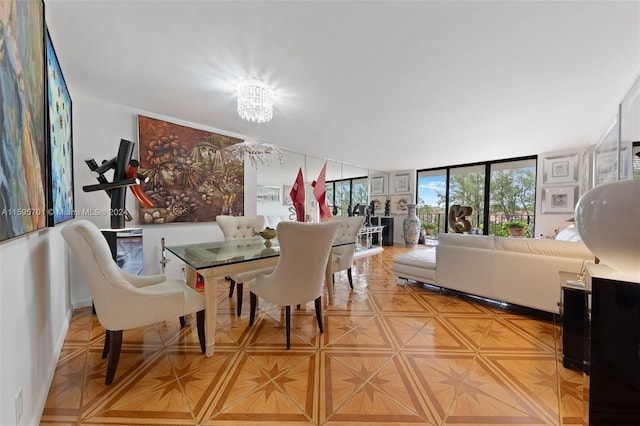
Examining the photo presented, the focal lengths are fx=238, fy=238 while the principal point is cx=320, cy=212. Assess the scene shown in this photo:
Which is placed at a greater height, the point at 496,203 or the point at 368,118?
the point at 368,118

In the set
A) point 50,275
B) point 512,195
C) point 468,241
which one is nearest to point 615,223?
point 468,241

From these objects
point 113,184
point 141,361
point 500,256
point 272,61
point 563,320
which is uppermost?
point 272,61

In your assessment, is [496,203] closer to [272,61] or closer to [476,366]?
[476,366]

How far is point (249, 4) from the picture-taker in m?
1.42

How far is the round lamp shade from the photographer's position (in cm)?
72

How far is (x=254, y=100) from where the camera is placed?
2.31 m

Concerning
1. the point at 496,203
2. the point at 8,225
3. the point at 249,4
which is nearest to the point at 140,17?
the point at 249,4

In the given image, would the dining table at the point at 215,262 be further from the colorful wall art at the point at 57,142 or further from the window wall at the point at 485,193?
the window wall at the point at 485,193

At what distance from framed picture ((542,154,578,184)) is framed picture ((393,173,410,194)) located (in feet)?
9.89

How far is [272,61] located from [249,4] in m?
0.54

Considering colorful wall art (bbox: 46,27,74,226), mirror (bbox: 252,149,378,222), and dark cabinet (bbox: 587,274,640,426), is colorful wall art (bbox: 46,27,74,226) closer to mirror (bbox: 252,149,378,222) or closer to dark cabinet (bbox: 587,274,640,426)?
mirror (bbox: 252,149,378,222)

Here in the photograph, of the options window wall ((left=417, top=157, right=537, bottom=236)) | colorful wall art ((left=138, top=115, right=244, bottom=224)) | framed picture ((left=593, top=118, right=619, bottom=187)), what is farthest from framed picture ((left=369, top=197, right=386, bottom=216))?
colorful wall art ((left=138, top=115, right=244, bottom=224))

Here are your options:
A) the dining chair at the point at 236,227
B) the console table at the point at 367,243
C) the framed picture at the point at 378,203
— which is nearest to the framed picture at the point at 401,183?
the framed picture at the point at 378,203

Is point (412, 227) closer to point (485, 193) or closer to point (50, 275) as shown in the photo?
point (485, 193)
